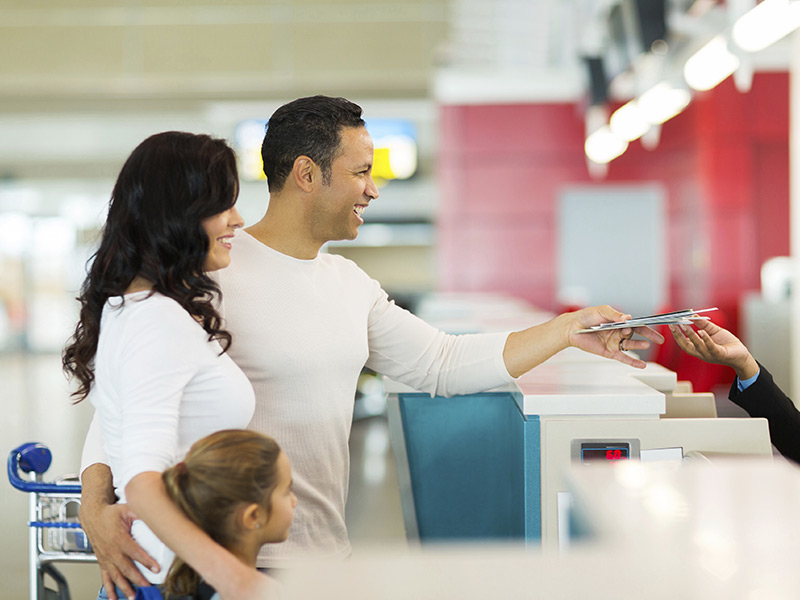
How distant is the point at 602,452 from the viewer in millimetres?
1877

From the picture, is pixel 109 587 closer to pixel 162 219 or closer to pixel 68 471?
pixel 162 219

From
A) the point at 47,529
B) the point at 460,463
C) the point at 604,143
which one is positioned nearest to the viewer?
the point at 47,529

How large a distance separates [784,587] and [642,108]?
14.8 feet

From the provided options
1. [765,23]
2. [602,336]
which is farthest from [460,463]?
[765,23]

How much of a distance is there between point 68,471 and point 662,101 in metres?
4.00

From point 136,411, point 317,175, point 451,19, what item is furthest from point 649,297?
point 136,411

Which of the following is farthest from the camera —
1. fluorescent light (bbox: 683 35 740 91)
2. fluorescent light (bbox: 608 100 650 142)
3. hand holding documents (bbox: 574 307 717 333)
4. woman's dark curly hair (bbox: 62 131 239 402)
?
fluorescent light (bbox: 608 100 650 142)

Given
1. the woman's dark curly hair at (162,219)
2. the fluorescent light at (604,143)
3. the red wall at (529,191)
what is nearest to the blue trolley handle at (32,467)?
the woman's dark curly hair at (162,219)

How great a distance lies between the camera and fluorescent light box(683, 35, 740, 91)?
369cm

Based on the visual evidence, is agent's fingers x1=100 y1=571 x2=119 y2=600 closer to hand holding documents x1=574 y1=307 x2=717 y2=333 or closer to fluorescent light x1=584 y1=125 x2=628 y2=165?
hand holding documents x1=574 y1=307 x2=717 y2=333

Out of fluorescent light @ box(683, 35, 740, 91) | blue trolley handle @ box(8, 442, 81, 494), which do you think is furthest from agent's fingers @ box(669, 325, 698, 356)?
fluorescent light @ box(683, 35, 740, 91)

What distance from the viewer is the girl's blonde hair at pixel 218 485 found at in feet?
4.58

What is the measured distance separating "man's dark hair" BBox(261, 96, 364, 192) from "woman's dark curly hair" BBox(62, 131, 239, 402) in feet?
1.54

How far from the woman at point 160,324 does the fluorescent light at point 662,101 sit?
136 inches
